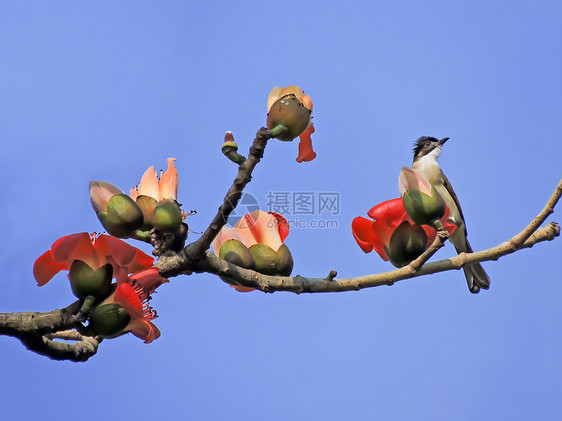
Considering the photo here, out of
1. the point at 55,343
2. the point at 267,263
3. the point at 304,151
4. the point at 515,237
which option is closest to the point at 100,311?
the point at 55,343

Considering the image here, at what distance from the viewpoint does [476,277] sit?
574cm

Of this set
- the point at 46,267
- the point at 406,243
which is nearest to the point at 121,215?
the point at 46,267

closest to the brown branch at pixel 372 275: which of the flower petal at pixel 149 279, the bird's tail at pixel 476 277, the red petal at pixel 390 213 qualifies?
the flower petal at pixel 149 279

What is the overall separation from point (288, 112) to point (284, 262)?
0.45 m

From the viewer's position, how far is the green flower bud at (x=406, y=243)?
1972mm

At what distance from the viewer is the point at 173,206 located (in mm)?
1920

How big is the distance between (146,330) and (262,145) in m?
0.64

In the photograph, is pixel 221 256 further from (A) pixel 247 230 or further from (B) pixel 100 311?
(B) pixel 100 311

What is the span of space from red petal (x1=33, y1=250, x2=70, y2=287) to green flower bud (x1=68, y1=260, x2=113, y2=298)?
3.1 inches

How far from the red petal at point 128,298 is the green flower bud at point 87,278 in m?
0.05

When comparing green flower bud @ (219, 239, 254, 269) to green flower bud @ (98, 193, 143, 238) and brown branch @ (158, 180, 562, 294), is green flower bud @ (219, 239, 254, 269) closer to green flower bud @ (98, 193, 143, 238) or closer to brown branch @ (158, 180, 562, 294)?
brown branch @ (158, 180, 562, 294)

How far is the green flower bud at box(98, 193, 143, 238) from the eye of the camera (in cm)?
188

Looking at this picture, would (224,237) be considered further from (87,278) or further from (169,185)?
(87,278)

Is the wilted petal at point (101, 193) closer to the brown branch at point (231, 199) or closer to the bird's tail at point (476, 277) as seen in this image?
the brown branch at point (231, 199)
